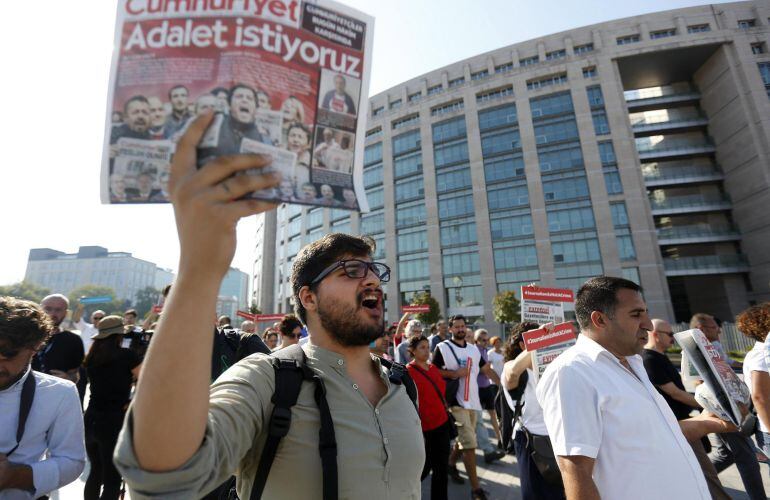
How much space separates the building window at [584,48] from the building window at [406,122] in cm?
1610

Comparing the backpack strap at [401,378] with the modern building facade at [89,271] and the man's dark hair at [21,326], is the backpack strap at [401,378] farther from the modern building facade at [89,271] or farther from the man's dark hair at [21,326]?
the modern building facade at [89,271]

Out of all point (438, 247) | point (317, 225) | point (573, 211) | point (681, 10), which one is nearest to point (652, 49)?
point (681, 10)

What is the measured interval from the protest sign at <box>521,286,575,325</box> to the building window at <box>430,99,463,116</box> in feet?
Result: 118

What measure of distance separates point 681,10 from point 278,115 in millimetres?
46139

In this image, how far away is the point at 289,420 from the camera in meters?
1.28

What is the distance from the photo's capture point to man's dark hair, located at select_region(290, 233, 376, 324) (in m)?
1.82

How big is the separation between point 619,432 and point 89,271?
4302 inches

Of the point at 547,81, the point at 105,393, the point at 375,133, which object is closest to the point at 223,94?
the point at 105,393

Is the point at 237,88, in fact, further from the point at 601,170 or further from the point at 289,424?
the point at 601,170

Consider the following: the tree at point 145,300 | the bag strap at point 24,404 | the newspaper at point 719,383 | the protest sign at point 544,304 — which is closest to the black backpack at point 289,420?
the bag strap at point 24,404

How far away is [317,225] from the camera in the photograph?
44.9m

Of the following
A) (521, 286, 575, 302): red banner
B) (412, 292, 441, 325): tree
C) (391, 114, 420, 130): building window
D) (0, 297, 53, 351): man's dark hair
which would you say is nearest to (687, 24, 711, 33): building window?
(391, 114, 420, 130): building window

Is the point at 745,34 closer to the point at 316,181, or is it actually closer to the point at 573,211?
the point at 573,211

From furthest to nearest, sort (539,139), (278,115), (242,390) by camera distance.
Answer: (539,139) < (242,390) < (278,115)
